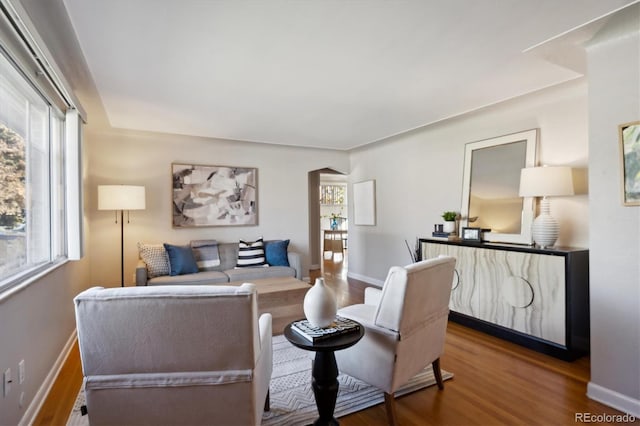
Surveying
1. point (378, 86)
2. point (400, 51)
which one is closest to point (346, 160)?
point (378, 86)

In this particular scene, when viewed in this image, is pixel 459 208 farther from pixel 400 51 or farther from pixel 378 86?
pixel 400 51

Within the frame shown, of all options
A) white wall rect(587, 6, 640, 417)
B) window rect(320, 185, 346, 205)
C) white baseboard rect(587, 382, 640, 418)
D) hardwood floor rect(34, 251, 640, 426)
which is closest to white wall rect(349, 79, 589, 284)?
white wall rect(587, 6, 640, 417)

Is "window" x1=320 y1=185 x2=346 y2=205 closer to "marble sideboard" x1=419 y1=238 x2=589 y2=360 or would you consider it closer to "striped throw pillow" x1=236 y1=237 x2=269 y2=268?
"striped throw pillow" x1=236 y1=237 x2=269 y2=268

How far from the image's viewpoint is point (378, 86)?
2984 mm

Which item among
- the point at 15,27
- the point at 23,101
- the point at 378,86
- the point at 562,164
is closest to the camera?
the point at 15,27

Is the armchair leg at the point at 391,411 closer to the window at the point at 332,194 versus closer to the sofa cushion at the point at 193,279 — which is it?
the sofa cushion at the point at 193,279

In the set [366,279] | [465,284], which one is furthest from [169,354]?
[366,279]

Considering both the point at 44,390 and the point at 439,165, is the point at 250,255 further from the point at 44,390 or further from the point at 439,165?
the point at 439,165

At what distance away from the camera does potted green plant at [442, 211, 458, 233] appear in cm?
407

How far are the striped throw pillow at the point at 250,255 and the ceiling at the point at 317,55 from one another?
1841 mm

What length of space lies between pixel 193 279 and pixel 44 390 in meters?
1.90

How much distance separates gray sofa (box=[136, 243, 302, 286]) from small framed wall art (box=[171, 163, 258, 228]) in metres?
0.51

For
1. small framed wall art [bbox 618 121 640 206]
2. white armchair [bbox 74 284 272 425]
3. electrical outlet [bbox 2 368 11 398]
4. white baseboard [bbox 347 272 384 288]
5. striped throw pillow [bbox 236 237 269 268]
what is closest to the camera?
white armchair [bbox 74 284 272 425]

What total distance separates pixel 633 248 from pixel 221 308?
2430 mm
